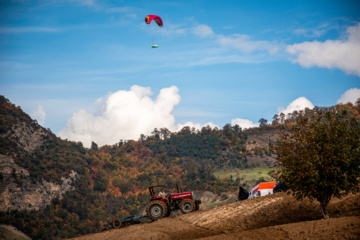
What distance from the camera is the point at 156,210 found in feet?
80.7

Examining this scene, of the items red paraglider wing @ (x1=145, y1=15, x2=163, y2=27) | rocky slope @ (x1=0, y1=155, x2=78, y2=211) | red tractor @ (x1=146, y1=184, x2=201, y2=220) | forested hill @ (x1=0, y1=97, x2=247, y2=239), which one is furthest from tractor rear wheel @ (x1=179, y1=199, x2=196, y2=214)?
rocky slope @ (x1=0, y1=155, x2=78, y2=211)

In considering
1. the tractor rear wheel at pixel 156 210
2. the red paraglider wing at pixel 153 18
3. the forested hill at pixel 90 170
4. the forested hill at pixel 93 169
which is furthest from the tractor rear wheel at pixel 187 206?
the forested hill at pixel 90 170

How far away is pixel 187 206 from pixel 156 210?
7.23 ft

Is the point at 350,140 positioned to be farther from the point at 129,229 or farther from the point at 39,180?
the point at 39,180

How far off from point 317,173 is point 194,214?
30.9ft

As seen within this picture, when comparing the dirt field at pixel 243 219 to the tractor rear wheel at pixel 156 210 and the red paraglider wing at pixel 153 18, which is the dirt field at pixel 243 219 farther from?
the red paraglider wing at pixel 153 18

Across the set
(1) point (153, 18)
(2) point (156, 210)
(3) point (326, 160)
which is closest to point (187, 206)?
(2) point (156, 210)

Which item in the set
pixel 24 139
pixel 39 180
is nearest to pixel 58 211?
pixel 39 180

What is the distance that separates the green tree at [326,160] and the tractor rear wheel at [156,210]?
9997 millimetres

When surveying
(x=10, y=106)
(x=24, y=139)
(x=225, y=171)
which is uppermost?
(x=10, y=106)

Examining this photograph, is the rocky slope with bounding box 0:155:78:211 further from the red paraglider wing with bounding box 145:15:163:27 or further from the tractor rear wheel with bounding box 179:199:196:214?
the tractor rear wheel with bounding box 179:199:196:214

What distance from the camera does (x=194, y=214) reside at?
23.1 metres

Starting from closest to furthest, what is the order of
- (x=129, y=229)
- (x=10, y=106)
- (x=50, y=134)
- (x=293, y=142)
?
(x=293, y=142), (x=129, y=229), (x=10, y=106), (x=50, y=134)

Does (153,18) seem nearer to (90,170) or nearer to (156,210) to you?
(156,210)
